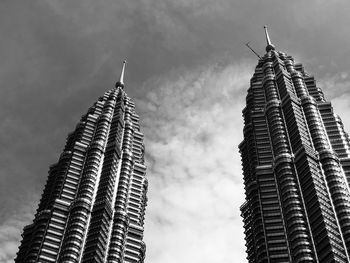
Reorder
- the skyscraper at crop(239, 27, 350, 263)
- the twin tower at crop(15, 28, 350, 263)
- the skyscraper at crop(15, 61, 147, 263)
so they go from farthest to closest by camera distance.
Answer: the skyscraper at crop(15, 61, 147, 263), the twin tower at crop(15, 28, 350, 263), the skyscraper at crop(239, 27, 350, 263)

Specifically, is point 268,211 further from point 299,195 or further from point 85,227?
point 85,227

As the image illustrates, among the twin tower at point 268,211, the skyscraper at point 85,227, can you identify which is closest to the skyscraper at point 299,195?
the twin tower at point 268,211

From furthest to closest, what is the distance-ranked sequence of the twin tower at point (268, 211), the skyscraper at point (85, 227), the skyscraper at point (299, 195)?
1. the skyscraper at point (85, 227)
2. the twin tower at point (268, 211)
3. the skyscraper at point (299, 195)

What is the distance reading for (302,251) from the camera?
14425cm

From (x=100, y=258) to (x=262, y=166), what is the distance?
63130 mm

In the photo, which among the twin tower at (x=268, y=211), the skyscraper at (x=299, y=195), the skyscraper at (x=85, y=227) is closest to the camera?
the skyscraper at (x=299, y=195)

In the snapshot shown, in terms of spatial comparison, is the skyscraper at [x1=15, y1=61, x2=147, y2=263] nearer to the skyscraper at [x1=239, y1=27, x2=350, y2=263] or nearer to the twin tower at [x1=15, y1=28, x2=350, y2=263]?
the twin tower at [x1=15, y1=28, x2=350, y2=263]

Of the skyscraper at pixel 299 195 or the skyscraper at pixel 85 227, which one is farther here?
the skyscraper at pixel 85 227

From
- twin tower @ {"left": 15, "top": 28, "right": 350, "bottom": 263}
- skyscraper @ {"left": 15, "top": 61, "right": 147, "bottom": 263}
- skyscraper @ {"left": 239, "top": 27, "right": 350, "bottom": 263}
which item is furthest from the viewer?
skyscraper @ {"left": 15, "top": 61, "right": 147, "bottom": 263}

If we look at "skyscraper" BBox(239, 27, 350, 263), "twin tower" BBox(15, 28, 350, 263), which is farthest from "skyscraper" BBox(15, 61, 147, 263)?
"skyscraper" BBox(239, 27, 350, 263)

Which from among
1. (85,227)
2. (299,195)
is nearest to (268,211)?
(299,195)

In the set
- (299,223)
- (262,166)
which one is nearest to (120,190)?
(262,166)

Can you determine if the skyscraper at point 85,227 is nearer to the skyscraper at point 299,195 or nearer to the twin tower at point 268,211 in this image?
the twin tower at point 268,211

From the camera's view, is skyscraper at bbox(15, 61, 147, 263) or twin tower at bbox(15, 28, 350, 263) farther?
skyscraper at bbox(15, 61, 147, 263)
